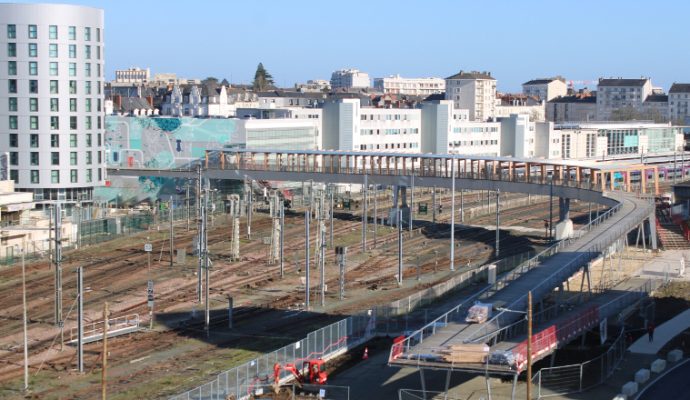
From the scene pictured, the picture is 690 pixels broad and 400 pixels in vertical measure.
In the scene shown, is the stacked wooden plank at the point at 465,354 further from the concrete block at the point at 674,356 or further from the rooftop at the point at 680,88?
the rooftop at the point at 680,88

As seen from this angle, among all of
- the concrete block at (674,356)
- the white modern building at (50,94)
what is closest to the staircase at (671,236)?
the concrete block at (674,356)

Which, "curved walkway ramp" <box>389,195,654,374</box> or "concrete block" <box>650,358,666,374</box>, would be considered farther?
"concrete block" <box>650,358,666,374</box>

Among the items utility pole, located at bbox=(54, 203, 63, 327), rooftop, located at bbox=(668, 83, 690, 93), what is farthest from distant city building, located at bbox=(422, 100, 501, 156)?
rooftop, located at bbox=(668, 83, 690, 93)

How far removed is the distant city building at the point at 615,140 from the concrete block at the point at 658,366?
8453 centimetres

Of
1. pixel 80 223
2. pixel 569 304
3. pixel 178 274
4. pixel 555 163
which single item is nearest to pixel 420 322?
pixel 569 304

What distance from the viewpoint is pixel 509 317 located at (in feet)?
106

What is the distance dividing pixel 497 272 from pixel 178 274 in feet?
46.6

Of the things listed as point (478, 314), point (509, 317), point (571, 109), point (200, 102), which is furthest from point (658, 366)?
point (571, 109)

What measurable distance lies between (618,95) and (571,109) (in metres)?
8.12

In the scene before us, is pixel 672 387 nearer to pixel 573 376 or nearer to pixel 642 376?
pixel 642 376

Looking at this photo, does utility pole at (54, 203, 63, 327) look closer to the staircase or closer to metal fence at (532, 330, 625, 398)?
metal fence at (532, 330, 625, 398)

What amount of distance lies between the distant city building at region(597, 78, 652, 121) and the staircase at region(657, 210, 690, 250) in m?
126

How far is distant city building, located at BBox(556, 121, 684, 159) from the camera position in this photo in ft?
391

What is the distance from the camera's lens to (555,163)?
229 ft
